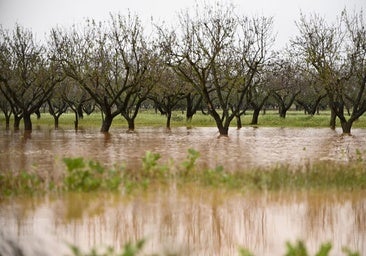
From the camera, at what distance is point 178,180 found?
37.8 feet

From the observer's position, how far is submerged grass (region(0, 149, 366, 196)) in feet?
34.2

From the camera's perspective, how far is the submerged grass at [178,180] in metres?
10.4

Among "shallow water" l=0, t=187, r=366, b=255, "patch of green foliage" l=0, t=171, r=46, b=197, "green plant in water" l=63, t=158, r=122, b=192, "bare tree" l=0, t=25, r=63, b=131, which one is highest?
"bare tree" l=0, t=25, r=63, b=131

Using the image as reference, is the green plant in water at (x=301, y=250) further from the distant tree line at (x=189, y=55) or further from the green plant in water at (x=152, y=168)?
the distant tree line at (x=189, y=55)

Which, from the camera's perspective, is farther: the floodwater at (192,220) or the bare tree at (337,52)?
the bare tree at (337,52)

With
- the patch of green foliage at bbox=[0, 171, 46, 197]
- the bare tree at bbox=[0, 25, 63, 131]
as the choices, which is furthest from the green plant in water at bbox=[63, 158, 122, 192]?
the bare tree at bbox=[0, 25, 63, 131]

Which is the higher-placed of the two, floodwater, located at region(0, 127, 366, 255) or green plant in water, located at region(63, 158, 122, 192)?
green plant in water, located at region(63, 158, 122, 192)

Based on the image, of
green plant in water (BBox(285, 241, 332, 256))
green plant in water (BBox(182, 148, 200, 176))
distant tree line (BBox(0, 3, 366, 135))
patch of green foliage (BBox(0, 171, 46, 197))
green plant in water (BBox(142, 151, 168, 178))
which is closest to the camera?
green plant in water (BBox(285, 241, 332, 256))

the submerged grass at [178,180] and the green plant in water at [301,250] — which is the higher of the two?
the green plant in water at [301,250]

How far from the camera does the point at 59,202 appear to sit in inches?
368

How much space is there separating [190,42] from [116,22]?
6695 millimetres

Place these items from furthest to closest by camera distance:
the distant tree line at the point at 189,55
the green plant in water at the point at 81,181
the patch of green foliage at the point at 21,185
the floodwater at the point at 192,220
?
the distant tree line at the point at 189,55
the green plant in water at the point at 81,181
the patch of green foliage at the point at 21,185
the floodwater at the point at 192,220

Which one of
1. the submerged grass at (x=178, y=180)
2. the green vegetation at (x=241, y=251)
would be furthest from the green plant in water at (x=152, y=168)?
the green vegetation at (x=241, y=251)

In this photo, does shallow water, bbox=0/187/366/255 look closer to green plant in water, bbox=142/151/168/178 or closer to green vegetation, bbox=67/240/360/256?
green vegetation, bbox=67/240/360/256
